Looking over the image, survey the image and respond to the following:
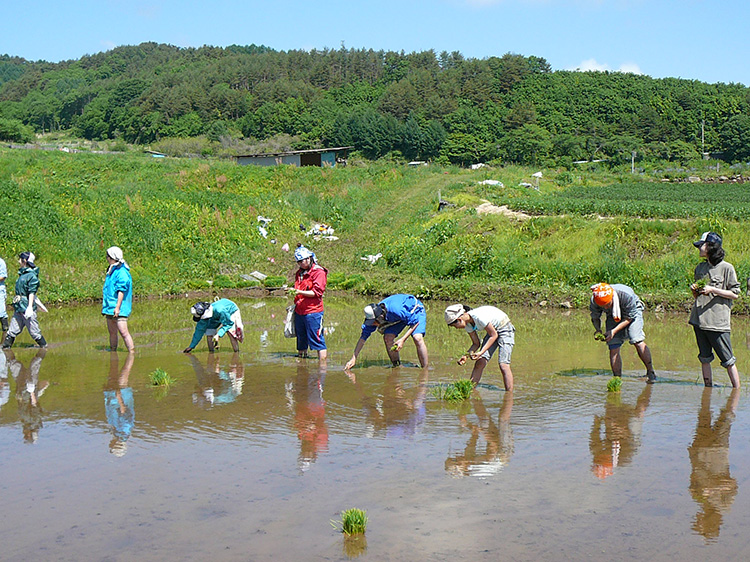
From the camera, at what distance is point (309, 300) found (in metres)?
11.8

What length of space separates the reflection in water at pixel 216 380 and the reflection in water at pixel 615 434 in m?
4.30

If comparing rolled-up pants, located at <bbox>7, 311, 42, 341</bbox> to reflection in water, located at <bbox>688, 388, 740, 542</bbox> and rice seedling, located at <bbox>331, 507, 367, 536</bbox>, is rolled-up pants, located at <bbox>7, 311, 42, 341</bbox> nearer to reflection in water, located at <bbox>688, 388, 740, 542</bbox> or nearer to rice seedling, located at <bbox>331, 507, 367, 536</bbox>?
rice seedling, located at <bbox>331, 507, 367, 536</bbox>

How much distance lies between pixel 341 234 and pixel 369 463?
2388 centimetres

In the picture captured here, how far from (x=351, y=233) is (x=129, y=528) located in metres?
25.4

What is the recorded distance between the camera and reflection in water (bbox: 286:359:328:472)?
734cm

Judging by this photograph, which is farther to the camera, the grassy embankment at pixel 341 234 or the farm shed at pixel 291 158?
the farm shed at pixel 291 158

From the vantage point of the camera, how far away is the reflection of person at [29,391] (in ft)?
27.1

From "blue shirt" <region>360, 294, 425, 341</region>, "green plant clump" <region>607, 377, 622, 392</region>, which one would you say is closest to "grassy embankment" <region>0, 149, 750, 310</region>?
"blue shirt" <region>360, 294, 425, 341</region>

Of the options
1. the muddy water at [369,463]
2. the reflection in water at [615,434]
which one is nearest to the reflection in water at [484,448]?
the muddy water at [369,463]

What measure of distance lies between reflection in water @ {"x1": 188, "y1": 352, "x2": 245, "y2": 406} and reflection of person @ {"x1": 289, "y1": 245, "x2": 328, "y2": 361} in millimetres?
1080

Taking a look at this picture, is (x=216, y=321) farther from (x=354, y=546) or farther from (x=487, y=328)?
(x=354, y=546)

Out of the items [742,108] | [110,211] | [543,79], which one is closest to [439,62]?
[543,79]

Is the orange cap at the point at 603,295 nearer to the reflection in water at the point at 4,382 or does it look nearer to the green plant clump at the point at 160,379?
the green plant clump at the point at 160,379

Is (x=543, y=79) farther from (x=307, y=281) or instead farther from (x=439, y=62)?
(x=307, y=281)
